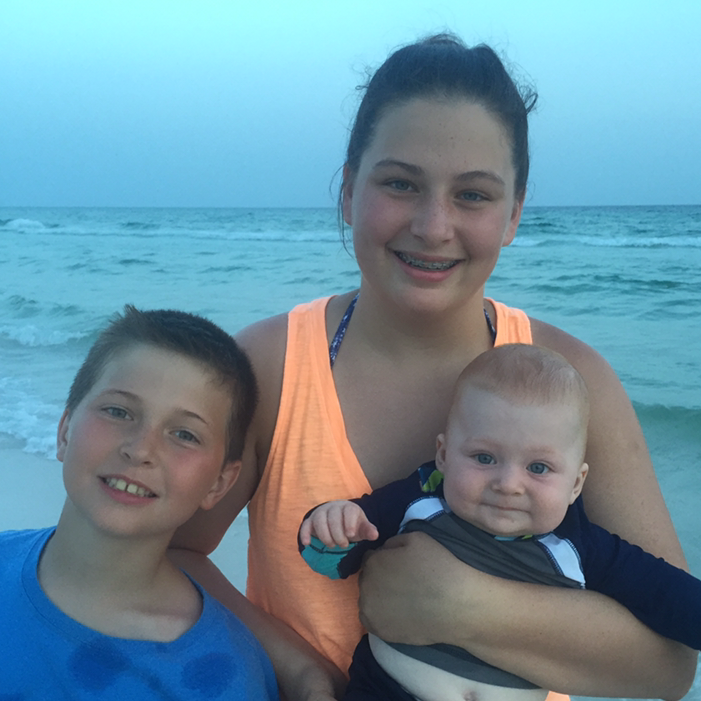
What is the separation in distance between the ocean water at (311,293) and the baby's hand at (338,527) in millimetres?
2076

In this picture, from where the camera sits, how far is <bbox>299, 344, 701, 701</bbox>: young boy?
167cm

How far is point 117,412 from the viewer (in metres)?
1.79

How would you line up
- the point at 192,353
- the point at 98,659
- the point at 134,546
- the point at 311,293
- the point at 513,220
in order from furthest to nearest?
A: the point at 311,293, the point at 513,220, the point at 192,353, the point at 134,546, the point at 98,659

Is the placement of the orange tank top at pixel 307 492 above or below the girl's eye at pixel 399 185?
below

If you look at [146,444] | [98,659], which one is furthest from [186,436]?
[98,659]

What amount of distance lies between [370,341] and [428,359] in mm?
184

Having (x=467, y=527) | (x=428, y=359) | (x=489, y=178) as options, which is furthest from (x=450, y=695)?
Answer: (x=489, y=178)

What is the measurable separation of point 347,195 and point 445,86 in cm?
43

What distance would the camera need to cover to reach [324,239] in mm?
20297

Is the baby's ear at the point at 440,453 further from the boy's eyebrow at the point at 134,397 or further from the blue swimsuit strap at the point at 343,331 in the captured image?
the boy's eyebrow at the point at 134,397

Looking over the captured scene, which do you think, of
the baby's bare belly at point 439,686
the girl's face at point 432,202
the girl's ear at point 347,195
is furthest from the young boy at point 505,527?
the girl's ear at point 347,195

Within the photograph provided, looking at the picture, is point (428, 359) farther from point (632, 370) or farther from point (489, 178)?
point (632, 370)

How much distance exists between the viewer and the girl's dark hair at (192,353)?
6.25 feet

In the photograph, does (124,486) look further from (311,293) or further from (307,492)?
(311,293)
